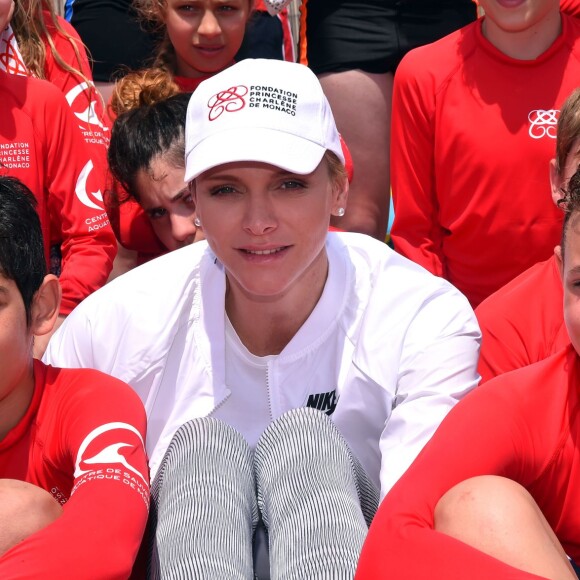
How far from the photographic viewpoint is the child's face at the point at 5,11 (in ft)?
10.0

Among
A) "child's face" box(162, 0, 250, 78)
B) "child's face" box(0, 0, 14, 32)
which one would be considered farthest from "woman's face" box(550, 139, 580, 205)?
"child's face" box(0, 0, 14, 32)

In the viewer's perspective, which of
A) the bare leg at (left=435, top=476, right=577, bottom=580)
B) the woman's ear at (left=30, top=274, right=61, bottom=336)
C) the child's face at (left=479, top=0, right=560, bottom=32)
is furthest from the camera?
the child's face at (left=479, top=0, right=560, bottom=32)

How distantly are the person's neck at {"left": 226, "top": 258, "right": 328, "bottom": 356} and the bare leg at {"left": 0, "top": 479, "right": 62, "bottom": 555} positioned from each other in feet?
2.15

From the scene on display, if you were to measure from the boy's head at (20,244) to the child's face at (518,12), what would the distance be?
1.49 metres

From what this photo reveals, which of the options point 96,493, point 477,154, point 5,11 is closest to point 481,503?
point 96,493

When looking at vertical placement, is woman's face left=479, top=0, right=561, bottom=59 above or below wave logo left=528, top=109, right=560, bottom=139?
above

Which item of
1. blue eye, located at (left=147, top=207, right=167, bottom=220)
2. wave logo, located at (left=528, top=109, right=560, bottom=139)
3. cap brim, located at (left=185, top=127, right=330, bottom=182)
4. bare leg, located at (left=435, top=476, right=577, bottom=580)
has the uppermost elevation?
cap brim, located at (left=185, top=127, right=330, bottom=182)

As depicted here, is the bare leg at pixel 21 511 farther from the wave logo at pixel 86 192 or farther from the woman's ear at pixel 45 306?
the wave logo at pixel 86 192

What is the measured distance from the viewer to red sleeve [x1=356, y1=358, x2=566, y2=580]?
1654mm

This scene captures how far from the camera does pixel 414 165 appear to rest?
3.19 metres

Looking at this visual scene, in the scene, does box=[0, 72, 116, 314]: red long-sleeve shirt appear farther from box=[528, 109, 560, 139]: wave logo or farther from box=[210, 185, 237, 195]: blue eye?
box=[528, 109, 560, 139]: wave logo

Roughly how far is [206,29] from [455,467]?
2.14m

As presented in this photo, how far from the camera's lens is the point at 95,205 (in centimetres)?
310

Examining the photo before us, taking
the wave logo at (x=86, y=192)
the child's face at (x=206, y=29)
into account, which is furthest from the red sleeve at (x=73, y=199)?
the child's face at (x=206, y=29)
